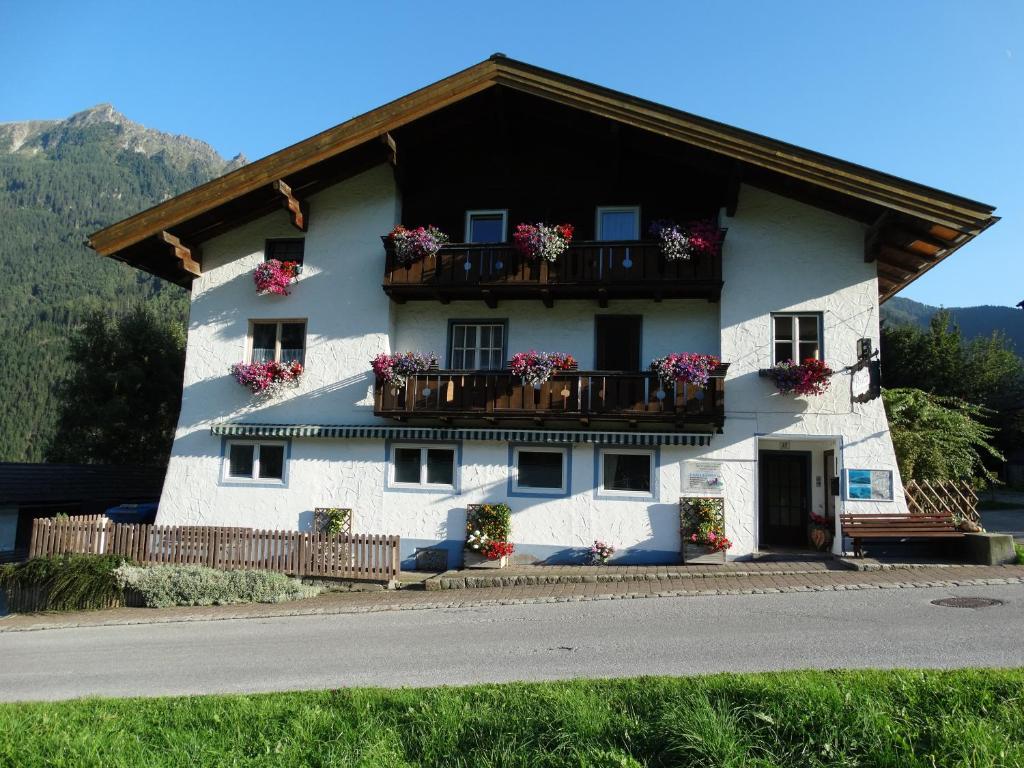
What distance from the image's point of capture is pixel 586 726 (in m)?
6.14

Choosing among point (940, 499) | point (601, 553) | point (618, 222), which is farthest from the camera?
point (618, 222)

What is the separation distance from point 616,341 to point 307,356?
772cm

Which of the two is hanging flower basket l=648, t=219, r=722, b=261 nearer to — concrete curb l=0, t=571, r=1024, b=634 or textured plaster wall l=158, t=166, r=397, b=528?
textured plaster wall l=158, t=166, r=397, b=528

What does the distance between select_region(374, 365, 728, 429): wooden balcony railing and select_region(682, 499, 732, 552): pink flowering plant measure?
173 centimetres

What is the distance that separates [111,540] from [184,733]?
12367mm

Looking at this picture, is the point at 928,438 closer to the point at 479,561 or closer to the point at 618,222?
the point at 618,222

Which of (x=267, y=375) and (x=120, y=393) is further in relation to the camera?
(x=120, y=393)

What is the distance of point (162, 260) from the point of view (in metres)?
20.6

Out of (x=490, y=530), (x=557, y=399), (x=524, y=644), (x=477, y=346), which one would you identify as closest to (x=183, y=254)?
(x=477, y=346)

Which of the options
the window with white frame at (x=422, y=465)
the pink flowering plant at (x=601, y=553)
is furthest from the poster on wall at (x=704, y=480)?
the window with white frame at (x=422, y=465)

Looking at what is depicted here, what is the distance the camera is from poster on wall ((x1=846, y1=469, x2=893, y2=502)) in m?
16.5

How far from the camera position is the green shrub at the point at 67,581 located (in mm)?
15695

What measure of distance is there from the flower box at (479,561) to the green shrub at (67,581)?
731cm

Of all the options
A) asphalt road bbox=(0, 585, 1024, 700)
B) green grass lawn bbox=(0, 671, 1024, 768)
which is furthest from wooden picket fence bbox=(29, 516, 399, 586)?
green grass lawn bbox=(0, 671, 1024, 768)
